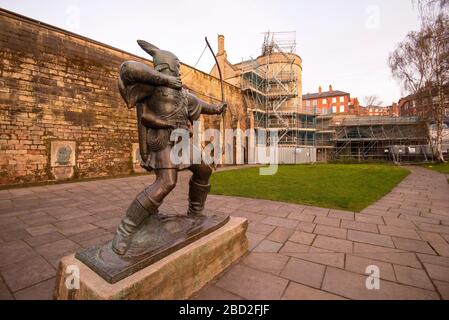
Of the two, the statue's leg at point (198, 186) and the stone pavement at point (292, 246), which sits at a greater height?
the statue's leg at point (198, 186)

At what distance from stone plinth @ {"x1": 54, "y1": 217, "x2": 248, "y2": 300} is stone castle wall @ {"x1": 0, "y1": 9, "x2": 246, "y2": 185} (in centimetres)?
883

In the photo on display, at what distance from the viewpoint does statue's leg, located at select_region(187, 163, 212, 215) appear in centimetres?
260

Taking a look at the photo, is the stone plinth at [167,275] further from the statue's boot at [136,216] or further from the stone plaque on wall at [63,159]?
the stone plaque on wall at [63,159]

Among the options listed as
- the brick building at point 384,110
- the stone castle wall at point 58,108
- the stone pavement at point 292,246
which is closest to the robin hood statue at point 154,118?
the stone pavement at point 292,246

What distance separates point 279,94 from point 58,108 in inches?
880

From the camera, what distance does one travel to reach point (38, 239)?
10.5 feet

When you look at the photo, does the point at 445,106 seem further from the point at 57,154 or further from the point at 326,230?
the point at 57,154

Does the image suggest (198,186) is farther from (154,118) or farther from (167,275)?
(167,275)

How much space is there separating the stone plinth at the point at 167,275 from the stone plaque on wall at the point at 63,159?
8.89 meters

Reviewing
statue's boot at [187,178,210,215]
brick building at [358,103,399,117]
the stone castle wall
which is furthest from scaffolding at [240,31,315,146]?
brick building at [358,103,399,117]

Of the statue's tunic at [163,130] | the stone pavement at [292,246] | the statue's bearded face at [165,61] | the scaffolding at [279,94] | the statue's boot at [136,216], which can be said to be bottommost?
the stone pavement at [292,246]

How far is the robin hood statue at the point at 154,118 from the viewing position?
2.01 meters

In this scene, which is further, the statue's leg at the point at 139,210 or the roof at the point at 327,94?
the roof at the point at 327,94

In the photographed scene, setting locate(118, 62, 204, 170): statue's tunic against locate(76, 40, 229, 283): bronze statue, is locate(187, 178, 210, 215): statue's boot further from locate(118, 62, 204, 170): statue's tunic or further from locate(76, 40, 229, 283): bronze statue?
locate(118, 62, 204, 170): statue's tunic
